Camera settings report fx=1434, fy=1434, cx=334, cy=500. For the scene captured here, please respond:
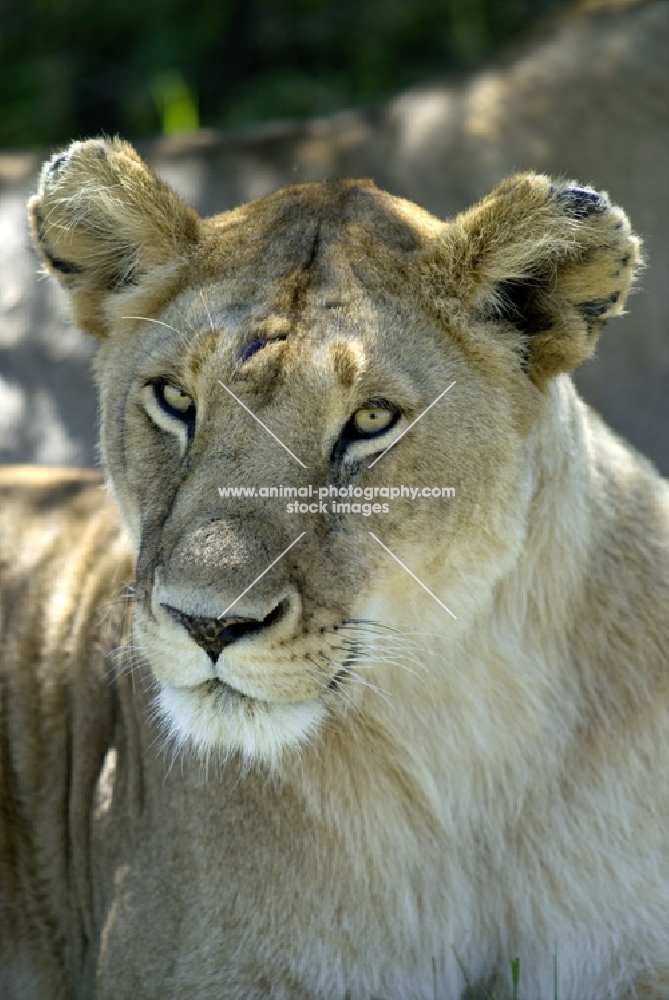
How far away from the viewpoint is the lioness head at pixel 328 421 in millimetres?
2189

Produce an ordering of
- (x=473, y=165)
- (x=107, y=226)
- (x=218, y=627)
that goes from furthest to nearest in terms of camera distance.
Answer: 1. (x=473, y=165)
2. (x=107, y=226)
3. (x=218, y=627)

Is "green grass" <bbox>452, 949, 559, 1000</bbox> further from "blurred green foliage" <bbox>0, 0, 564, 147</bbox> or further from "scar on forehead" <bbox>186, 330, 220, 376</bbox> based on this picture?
"blurred green foliage" <bbox>0, 0, 564, 147</bbox>

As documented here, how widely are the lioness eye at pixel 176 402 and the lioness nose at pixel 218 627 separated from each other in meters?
0.42

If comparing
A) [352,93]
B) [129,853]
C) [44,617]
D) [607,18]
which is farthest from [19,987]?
[352,93]

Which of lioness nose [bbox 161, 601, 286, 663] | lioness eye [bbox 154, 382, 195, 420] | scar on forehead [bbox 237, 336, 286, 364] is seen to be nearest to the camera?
lioness nose [bbox 161, 601, 286, 663]

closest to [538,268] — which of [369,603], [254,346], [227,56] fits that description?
[254,346]

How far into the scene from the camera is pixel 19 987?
10.00 ft

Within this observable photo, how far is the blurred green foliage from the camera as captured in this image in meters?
6.93

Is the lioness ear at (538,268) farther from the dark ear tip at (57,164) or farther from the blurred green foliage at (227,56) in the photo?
the blurred green foliage at (227,56)

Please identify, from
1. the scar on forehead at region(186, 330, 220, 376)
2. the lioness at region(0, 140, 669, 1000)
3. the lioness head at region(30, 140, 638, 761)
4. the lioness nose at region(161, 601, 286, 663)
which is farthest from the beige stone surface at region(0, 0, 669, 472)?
the lioness nose at region(161, 601, 286, 663)

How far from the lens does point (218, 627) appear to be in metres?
2.08

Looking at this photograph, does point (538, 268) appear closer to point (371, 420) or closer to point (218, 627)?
point (371, 420)

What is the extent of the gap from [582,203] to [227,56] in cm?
532

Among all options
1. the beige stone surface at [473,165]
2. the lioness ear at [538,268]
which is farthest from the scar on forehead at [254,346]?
the beige stone surface at [473,165]
